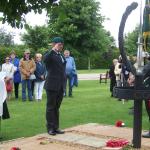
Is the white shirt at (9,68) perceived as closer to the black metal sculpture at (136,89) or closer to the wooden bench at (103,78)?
the black metal sculpture at (136,89)

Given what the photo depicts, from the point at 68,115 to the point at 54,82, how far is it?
12.1ft

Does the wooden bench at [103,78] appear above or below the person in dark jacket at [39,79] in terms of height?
below

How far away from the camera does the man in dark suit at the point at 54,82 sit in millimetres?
9617

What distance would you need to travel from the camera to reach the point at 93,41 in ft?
132

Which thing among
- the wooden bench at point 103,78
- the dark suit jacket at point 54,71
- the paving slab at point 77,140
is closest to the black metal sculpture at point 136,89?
the paving slab at point 77,140

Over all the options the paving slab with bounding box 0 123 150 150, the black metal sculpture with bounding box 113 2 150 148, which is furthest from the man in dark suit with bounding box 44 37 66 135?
the black metal sculpture with bounding box 113 2 150 148

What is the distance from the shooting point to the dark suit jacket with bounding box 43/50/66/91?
9.60 metres

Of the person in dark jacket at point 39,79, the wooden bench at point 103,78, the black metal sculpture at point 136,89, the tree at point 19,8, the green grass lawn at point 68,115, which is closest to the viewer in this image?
the tree at point 19,8

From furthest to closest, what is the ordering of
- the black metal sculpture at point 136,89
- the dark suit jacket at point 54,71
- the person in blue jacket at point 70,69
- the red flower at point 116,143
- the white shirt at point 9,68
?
1. the person in blue jacket at point 70,69
2. the white shirt at point 9,68
3. the dark suit jacket at point 54,71
4. the red flower at point 116,143
5. the black metal sculpture at point 136,89

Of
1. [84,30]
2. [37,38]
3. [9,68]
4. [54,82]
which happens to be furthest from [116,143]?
[84,30]

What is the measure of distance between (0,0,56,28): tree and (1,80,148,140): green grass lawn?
5195mm

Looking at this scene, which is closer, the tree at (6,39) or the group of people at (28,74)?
the group of people at (28,74)

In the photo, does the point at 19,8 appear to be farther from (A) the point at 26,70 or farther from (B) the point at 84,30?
(B) the point at 84,30

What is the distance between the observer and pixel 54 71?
31.8ft
